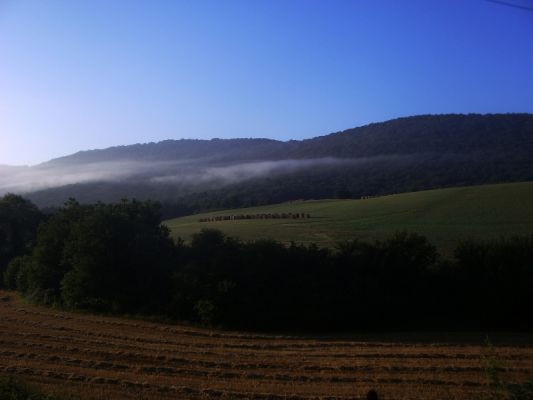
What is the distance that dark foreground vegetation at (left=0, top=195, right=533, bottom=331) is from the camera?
90.5 feet

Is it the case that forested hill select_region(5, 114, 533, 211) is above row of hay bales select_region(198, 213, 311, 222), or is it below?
above

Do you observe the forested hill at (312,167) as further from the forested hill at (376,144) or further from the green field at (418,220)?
the green field at (418,220)

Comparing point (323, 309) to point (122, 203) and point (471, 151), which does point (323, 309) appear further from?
point (471, 151)

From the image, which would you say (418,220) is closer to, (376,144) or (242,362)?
(242,362)

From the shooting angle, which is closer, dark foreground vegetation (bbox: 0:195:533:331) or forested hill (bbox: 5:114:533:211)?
dark foreground vegetation (bbox: 0:195:533:331)

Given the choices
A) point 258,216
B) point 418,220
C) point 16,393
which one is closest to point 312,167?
point 258,216

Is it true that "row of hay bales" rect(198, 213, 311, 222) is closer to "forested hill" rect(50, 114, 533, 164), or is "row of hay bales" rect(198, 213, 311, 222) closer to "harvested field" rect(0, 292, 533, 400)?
"harvested field" rect(0, 292, 533, 400)

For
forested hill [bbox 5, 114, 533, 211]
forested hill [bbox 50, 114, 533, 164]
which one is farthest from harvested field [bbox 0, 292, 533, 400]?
forested hill [bbox 50, 114, 533, 164]

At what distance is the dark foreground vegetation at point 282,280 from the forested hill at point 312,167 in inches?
2055

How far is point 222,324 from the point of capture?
1049 inches

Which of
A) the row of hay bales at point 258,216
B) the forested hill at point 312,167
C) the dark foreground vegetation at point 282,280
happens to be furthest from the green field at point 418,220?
the forested hill at point 312,167

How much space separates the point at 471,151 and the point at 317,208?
56880 mm

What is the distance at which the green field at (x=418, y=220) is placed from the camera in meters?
44.3

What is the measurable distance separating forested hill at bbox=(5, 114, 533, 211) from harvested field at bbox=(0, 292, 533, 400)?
64.7 metres
